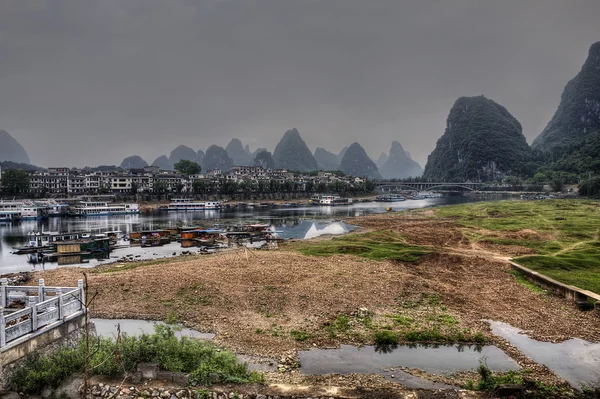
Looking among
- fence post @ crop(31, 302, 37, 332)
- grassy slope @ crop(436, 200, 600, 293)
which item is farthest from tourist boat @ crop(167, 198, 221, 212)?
fence post @ crop(31, 302, 37, 332)

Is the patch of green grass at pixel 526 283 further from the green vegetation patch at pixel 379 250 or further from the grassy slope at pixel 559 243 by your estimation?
the green vegetation patch at pixel 379 250

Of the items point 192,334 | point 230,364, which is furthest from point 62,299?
point 192,334

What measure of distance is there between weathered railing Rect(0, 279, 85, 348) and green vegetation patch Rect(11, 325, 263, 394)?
0.95 m

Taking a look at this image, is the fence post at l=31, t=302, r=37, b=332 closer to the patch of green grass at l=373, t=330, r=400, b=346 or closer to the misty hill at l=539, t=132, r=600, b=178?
the patch of green grass at l=373, t=330, r=400, b=346

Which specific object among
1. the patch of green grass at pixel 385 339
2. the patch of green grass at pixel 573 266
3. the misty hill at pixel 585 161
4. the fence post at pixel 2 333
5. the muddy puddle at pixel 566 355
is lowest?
the muddy puddle at pixel 566 355

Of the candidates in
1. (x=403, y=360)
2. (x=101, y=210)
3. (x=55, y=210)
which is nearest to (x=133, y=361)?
(x=403, y=360)

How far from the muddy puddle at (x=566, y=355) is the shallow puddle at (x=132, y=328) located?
15.6 m

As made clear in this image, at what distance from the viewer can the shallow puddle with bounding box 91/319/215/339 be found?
1973cm

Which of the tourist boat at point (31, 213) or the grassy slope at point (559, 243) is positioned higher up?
the tourist boat at point (31, 213)

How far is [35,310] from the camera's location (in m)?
12.2

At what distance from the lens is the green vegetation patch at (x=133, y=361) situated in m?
11.6

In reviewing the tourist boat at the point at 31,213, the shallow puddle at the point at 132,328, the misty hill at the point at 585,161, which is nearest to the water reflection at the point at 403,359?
the shallow puddle at the point at 132,328

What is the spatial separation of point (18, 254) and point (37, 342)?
46608 millimetres

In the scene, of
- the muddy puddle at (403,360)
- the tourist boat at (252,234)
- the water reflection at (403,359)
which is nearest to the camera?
A: the muddy puddle at (403,360)
